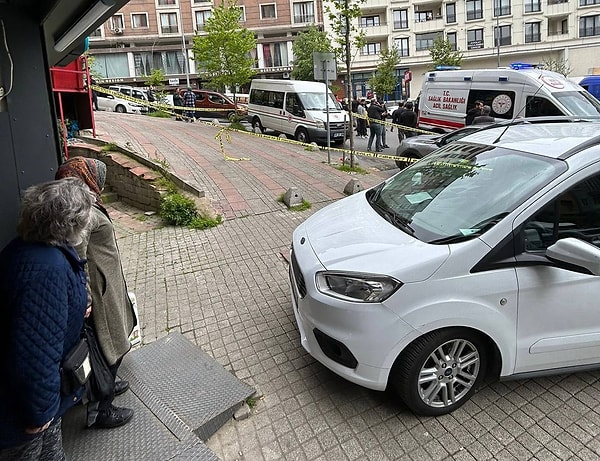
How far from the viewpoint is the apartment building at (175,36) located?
46.0 metres

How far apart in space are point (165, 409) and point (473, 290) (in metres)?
2.06

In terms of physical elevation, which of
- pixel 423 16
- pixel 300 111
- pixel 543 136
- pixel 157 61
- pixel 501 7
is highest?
pixel 423 16

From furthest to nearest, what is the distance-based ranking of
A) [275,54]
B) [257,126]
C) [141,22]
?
[141,22] → [275,54] → [257,126]

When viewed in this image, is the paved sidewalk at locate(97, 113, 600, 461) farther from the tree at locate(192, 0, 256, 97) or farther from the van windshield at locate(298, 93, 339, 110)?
the tree at locate(192, 0, 256, 97)

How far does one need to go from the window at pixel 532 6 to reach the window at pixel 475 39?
413cm

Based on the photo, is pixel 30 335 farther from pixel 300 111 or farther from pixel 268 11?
pixel 268 11

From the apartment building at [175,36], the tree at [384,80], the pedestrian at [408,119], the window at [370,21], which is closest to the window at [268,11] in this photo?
the apartment building at [175,36]

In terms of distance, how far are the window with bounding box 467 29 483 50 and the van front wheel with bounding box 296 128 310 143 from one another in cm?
3437

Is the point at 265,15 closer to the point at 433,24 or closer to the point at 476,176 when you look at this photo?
the point at 433,24

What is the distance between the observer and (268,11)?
46.1m

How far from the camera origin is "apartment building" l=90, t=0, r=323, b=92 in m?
46.0

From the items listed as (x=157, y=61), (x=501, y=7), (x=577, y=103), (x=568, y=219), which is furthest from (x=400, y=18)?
(x=568, y=219)

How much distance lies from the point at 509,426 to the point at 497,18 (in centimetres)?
4735

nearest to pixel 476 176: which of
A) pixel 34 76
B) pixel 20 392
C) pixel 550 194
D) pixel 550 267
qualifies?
pixel 550 194
